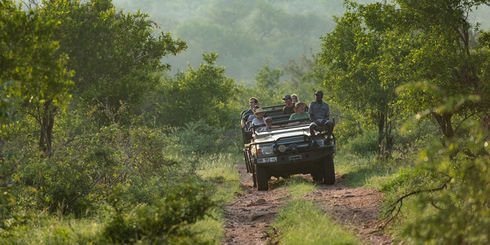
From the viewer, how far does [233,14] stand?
531 feet

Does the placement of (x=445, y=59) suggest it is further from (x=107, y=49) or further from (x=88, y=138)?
(x=107, y=49)

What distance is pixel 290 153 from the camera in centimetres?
1074

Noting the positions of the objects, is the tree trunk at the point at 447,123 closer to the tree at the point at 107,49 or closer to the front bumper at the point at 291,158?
the front bumper at the point at 291,158

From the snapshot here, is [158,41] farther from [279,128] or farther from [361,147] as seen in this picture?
[361,147]

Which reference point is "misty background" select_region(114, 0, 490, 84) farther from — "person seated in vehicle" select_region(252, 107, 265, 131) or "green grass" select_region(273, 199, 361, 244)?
"green grass" select_region(273, 199, 361, 244)

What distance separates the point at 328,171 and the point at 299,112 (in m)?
1.83

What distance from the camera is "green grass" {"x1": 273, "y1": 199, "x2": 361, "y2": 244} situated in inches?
230

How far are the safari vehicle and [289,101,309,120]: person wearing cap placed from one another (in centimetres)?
76

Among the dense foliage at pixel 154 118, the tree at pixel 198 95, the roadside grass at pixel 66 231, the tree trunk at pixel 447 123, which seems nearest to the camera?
the dense foliage at pixel 154 118

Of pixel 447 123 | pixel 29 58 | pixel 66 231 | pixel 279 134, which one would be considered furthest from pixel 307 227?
pixel 279 134

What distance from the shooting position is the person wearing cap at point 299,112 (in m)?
12.4

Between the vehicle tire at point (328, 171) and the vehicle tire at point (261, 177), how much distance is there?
1.27 m

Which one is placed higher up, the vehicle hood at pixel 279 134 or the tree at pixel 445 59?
the tree at pixel 445 59

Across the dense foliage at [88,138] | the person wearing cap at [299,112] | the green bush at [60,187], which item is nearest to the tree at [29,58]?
the dense foliage at [88,138]
